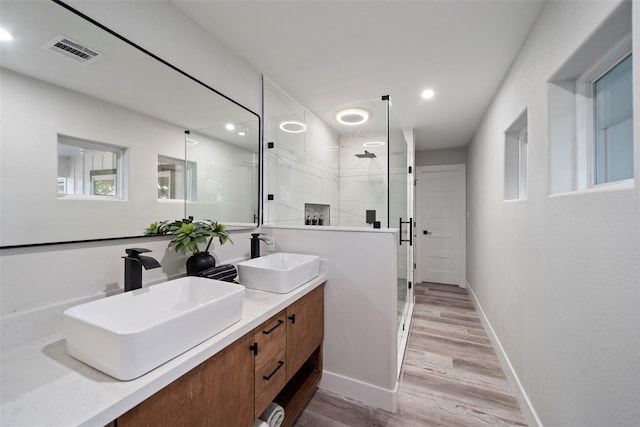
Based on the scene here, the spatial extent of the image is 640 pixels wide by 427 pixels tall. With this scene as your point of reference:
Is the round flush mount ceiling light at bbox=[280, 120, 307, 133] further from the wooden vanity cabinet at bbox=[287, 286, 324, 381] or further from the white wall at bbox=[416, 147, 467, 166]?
the white wall at bbox=[416, 147, 467, 166]

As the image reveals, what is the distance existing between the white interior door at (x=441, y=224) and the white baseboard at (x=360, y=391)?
132 inches

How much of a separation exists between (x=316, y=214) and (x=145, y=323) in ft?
Result: 7.47

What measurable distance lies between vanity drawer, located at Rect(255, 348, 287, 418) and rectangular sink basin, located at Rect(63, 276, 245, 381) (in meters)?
0.34

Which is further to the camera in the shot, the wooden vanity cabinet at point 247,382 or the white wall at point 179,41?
the white wall at point 179,41

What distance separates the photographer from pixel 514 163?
2.25 meters

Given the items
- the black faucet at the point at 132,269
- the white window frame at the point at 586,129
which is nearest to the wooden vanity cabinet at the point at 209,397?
the black faucet at the point at 132,269

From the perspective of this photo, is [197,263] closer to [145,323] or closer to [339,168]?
[145,323]

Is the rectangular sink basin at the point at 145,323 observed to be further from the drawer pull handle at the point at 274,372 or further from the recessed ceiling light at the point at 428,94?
the recessed ceiling light at the point at 428,94

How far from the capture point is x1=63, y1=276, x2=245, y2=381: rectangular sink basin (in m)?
0.70

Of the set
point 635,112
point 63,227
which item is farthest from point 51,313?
point 635,112

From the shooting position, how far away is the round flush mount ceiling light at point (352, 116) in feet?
8.69

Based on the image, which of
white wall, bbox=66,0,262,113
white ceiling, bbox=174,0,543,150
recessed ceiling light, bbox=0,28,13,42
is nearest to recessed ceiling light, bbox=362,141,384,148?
white ceiling, bbox=174,0,543,150

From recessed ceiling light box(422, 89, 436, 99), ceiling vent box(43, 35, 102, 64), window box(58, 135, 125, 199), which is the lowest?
window box(58, 135, 125, 199)

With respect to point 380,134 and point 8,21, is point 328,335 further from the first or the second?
point 8,21
